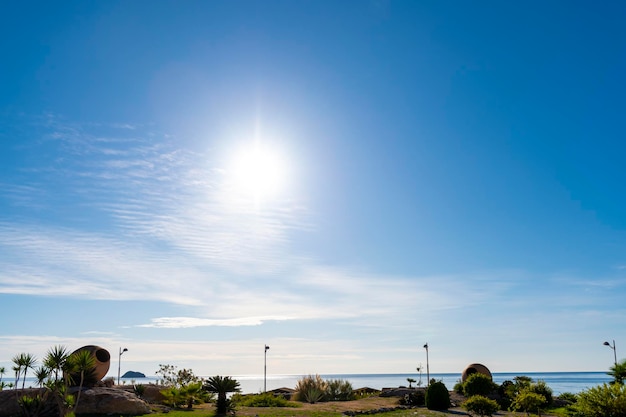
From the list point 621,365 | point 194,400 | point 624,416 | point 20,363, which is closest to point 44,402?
point 20,363

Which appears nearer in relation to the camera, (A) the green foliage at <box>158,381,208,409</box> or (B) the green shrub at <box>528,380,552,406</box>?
(A) the green foliage at <box>158,381,208,409</box>

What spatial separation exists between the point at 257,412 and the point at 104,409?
9.20 m

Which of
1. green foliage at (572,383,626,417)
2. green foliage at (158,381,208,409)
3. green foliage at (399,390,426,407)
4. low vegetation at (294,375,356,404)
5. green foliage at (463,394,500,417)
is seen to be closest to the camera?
green foliage at (572,383,626,417)

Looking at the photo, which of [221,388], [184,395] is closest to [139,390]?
[184,395]

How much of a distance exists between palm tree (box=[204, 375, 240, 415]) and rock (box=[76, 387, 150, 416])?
4.01 metres

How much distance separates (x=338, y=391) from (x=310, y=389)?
11.7 ft

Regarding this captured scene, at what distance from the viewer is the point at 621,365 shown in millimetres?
29891

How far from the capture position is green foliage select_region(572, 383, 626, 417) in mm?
17516

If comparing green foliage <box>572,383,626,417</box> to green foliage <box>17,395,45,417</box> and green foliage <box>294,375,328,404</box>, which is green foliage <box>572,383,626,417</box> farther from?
green foliage <box>17,395,45,417</box>

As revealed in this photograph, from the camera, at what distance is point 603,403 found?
17.9 meters

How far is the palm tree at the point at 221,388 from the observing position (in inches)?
1184

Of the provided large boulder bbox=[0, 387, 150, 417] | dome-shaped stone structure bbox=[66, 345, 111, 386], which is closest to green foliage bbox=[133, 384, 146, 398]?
dome-shaped stone structure bbox=[66, 345, 111, 386]

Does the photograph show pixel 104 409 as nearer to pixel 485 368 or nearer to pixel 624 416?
pixel 624 416

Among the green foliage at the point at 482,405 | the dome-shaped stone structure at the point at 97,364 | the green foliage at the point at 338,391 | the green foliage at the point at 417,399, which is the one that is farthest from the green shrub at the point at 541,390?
the dome-shaped stone structure at the point at 97,364
